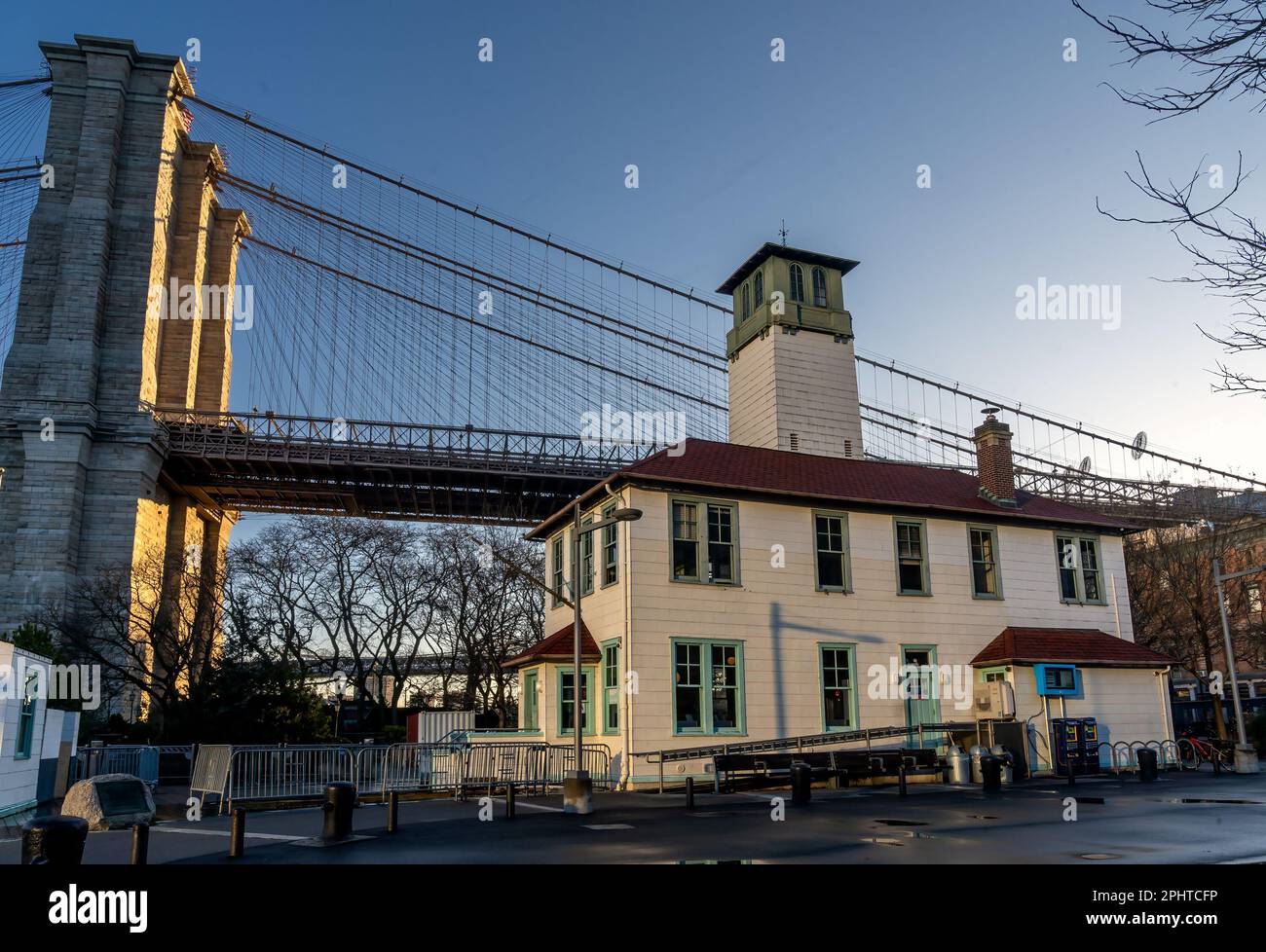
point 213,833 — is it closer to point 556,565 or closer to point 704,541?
point 704,541

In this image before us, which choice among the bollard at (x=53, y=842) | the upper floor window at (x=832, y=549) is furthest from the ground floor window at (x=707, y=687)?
the bollard at (x=53, y=842)

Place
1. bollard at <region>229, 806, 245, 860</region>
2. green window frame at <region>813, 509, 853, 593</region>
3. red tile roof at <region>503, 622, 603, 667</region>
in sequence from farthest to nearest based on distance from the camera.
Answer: green window frame at <region>813, 509, 853, 593</region> → red tile roof at <region>503, 622, 603, 667</region> → bollard at <region>229, 806, 245, 860</region>

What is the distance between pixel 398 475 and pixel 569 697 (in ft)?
118

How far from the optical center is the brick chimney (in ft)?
99.8

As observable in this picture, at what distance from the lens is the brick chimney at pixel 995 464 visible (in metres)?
30.4

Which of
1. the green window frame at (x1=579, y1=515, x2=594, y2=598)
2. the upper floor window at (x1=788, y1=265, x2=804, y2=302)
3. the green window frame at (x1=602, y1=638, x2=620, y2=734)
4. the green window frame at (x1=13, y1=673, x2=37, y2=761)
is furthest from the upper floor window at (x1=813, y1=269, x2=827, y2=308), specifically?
the green window frame at (x1=13, y1=673, x2=37, y2=761)

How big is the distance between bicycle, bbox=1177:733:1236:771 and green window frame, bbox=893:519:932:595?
9349mm

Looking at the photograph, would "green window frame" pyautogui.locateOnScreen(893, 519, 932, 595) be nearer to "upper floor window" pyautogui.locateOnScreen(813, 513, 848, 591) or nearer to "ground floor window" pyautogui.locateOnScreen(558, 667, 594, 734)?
"upper floor window" pyautogui.locateOnScreen(813, 513, 848, 591)

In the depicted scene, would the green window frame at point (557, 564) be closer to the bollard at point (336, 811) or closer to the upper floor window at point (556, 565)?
the upper floor window at point (556, 565)

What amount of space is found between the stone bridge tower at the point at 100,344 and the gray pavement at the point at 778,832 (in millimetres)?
28981

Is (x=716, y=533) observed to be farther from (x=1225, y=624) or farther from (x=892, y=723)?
(x=1225, y=624)
